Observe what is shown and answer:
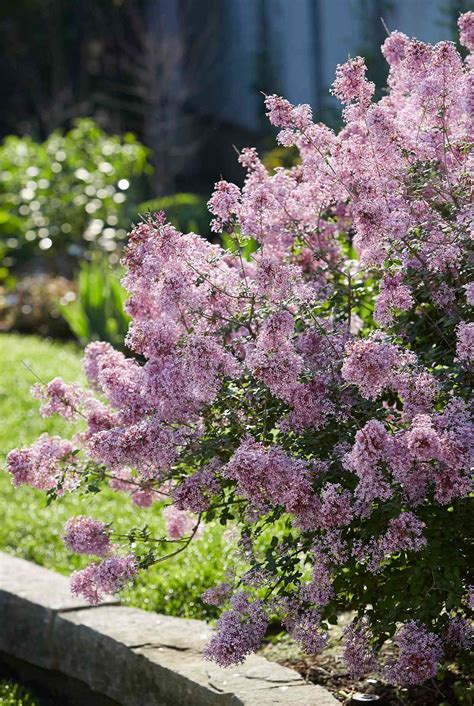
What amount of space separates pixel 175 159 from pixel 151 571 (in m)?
13.3

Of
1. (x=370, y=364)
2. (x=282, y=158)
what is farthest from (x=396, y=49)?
(x=282, y=158)

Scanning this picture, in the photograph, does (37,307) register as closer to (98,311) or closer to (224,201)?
(98,311)

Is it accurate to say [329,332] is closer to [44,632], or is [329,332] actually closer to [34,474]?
[34,474]

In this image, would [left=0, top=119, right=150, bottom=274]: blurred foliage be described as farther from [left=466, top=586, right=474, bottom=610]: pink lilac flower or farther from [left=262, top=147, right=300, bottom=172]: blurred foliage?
[left=466, top=586, right=474, bottom=610]: pink lilac flower

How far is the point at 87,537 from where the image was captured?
3.13m

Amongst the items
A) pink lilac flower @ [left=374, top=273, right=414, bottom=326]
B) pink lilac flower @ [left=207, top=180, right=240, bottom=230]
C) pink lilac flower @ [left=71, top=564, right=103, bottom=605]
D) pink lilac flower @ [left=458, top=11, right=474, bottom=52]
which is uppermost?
pink lilac flower @ [left=458, top=11, right=474, bottom=52]

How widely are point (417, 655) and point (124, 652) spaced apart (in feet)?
3.73

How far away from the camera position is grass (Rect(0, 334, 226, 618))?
4387 millimetres

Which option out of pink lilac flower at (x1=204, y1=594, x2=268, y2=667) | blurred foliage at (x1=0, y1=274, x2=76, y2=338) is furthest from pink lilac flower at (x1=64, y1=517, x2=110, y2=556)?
blurred foliage at (x1=0, y1=274, x2=76, y2=338)

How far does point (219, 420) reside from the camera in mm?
3164

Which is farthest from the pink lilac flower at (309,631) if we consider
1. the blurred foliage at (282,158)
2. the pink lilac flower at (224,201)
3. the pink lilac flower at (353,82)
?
the blurred foliage at (282,158)

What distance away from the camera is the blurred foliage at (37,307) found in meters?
11.2

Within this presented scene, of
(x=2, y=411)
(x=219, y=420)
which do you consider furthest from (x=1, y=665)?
(x=2, y=411)

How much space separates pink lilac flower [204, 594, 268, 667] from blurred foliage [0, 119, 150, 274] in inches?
361
